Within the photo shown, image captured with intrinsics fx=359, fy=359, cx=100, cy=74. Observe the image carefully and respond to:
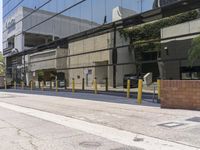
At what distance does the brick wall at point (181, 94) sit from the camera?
1427 cm

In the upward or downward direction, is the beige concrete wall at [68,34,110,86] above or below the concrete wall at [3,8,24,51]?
below

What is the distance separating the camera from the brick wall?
14.3 meters

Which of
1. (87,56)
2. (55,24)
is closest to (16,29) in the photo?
(55,24)

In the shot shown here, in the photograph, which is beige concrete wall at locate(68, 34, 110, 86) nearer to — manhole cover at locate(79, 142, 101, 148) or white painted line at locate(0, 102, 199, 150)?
white painted line at locate(0, 102, 199, 150)

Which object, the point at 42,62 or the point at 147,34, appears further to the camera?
the point at 42,62

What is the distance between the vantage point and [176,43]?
2270cm

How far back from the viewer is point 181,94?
14.8m

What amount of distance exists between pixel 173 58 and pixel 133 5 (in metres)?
5.36

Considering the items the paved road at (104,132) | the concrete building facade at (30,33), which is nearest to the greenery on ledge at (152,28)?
the concrete building facade at (30,33)

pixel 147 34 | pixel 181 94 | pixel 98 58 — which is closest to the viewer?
pixel 181 94

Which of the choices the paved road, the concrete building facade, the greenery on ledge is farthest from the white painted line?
the concrete building facade

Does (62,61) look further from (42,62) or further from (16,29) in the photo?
(16,29)

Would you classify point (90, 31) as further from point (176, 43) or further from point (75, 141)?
point (75, 141)

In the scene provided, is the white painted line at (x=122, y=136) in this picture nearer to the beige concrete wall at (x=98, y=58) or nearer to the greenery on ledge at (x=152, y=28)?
the greenery on ledge at (x=152, y=28)
